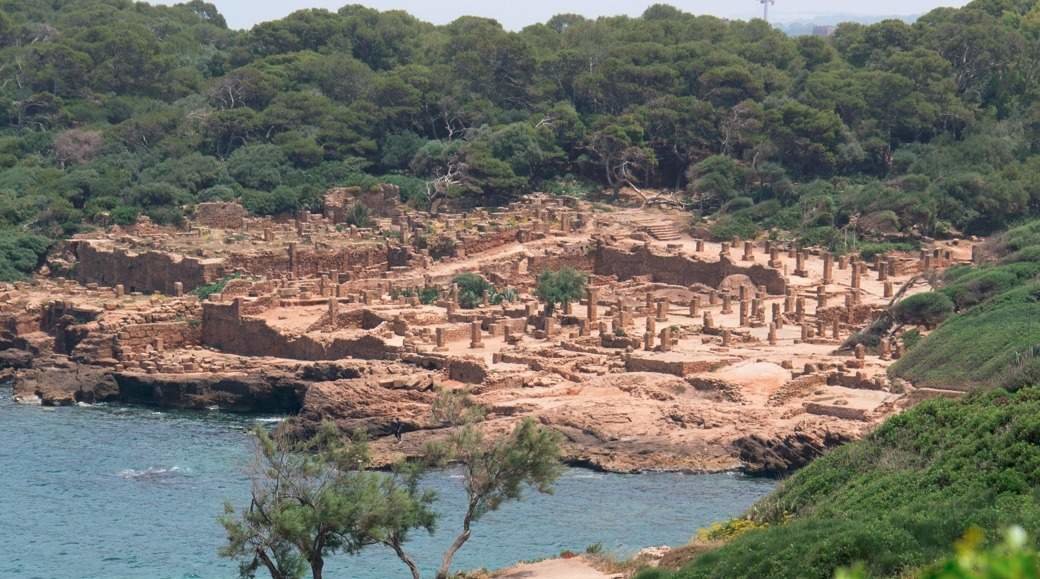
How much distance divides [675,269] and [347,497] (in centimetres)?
3487

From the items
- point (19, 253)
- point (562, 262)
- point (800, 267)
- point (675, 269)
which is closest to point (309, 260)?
point (562, 262)

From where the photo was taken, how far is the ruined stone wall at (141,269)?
6900cm

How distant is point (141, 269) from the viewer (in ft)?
232

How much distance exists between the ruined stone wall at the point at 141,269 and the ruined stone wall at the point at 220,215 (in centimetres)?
481

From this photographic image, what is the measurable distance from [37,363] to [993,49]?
127 ft

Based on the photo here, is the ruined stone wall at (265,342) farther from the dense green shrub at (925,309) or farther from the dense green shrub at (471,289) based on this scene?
the dense green shrub at (925,309)

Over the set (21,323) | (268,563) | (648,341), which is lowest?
(21,323)

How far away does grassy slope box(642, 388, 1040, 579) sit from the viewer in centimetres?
3030

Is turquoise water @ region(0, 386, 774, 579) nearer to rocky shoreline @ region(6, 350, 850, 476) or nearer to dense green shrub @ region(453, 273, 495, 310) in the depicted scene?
rocky shoreline @ region(6, 350, 850, 476)

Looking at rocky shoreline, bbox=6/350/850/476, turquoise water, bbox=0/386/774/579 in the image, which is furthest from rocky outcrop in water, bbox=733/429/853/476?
turquoise water, bbox=0/386/774/579

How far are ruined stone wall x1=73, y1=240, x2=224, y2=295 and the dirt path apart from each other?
30163 millimetres

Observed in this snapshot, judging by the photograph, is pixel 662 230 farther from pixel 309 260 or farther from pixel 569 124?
pixel 309 260

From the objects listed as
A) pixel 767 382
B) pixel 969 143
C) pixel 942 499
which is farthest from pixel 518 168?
pixel 942 499

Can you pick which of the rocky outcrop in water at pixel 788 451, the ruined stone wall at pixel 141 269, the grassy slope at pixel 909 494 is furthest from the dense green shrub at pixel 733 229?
the grassy slope at pixel 909 494
